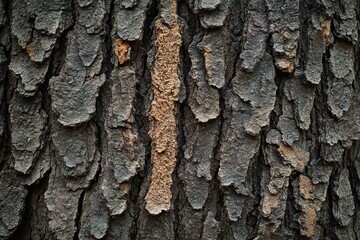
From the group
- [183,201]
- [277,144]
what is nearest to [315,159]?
[277,144]

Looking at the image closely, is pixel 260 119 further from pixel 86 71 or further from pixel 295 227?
pixel 86 71

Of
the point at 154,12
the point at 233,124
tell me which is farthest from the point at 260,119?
the point at 154,12

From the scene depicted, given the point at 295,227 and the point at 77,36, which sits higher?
the point at 77,36

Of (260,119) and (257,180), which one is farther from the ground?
(260,119)

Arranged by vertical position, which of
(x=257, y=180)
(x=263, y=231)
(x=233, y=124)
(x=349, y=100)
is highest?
(x=349, y=100)

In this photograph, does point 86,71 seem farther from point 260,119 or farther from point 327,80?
point 327,80

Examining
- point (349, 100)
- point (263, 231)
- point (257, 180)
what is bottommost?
point (263, 231)
